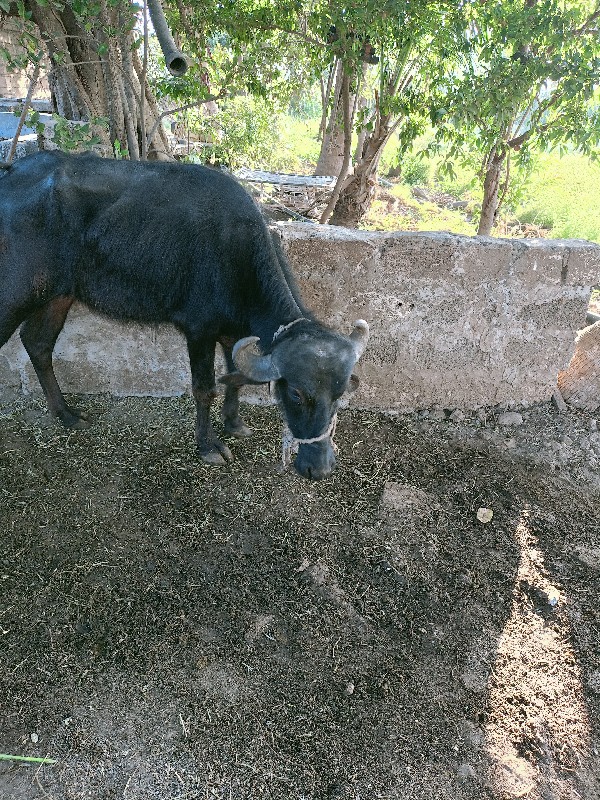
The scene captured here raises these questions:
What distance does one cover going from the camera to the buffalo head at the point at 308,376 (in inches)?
111

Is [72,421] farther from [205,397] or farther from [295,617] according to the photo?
[295,617]

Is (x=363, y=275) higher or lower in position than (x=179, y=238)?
lower

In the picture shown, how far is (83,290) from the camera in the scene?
3709 millimetres

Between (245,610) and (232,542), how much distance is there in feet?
1.55

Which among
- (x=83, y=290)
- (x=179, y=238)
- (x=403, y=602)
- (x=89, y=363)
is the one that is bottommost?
(x=403, y=602)

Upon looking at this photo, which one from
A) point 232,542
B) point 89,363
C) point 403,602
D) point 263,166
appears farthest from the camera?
point 263,166

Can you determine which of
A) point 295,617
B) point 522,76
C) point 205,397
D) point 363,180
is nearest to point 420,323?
point 205,397

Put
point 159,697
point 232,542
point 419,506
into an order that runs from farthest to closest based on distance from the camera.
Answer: point 419,506 < point 232,542 < point 159,697

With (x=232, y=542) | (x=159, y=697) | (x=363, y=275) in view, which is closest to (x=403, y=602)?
(x=232, y=542)

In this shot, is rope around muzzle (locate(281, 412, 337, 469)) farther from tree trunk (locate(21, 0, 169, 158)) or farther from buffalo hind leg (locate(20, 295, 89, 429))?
tree trunk (locate(21, 0, 169, 158))

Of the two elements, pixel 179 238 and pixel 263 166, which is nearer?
pixel 179 238

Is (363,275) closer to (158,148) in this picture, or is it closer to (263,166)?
(158,148)

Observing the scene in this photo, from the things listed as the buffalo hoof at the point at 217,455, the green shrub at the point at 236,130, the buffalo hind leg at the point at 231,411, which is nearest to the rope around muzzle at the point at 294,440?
the buffalo hoof at the point at 217,455

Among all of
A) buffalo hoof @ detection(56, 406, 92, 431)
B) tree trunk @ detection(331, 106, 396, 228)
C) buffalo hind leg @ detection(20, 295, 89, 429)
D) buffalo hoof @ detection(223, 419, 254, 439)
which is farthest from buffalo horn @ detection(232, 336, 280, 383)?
tree trunk @ detection(331, 106, 396, 228)
